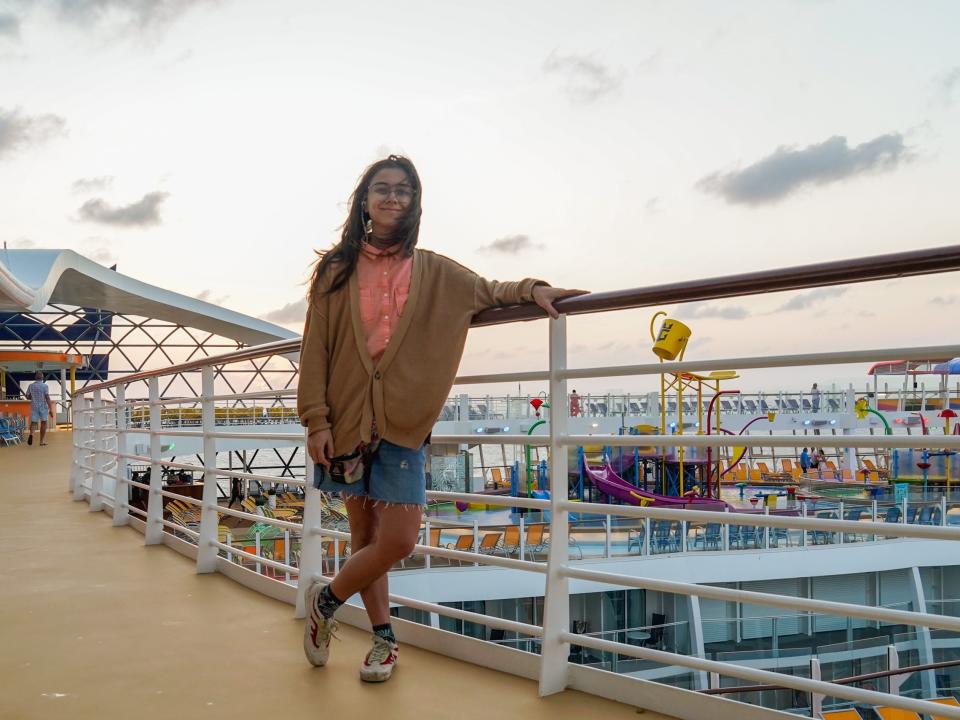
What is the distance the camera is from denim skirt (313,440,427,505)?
1636 millimetres

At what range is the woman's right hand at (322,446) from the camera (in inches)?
66.2

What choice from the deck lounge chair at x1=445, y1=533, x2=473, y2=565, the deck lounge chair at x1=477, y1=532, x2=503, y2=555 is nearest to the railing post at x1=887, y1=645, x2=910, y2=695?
the deck lounge chair at x1=477, y1=532, x2=503, y2=555

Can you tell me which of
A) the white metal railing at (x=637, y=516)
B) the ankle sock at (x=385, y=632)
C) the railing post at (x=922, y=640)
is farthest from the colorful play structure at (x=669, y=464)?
the ankle sock at (x=385, y=632)

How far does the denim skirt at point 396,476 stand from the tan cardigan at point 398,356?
3cm

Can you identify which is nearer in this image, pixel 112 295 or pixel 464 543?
pixel 464 543

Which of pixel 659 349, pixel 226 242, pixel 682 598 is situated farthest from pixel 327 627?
pixel 226 242

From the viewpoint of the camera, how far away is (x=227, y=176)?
13352mm

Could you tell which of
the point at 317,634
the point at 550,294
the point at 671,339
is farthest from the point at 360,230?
the point at 671,339

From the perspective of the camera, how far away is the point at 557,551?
1658 millimetres

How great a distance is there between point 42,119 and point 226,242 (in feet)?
14.6

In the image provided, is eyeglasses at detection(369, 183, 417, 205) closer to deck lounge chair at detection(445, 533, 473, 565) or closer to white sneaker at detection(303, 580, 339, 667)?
white sneaker at detection(303, 580, 339, 667)

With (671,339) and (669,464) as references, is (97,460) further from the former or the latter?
(669,464)

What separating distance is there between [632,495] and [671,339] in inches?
73.1

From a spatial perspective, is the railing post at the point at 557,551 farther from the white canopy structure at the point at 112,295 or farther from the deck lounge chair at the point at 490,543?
the white canopy structure at the point at 112,295
